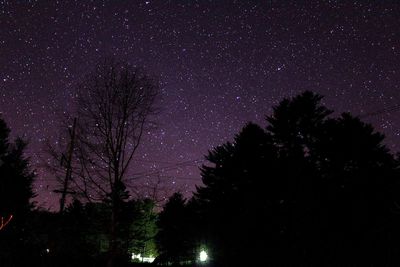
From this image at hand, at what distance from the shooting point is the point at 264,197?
30516 millimetres

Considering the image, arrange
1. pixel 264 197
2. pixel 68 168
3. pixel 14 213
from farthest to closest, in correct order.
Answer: pixel 264 197 → pixel 14 213 → pixel 68 168

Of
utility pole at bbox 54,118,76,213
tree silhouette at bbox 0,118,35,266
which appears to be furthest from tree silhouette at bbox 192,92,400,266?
tree silhouette at bbox 0,118,35,266

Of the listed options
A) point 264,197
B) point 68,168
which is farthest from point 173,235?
point 68,168

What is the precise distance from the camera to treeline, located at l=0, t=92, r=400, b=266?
23.5 metres

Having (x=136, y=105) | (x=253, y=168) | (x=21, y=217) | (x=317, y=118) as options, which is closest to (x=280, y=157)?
(x=253, y=168)

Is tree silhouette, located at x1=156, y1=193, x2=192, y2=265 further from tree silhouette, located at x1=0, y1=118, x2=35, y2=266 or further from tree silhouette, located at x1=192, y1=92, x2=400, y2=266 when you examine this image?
tree silhouette, located at x1=0, y1=118, x2=35, y2=266

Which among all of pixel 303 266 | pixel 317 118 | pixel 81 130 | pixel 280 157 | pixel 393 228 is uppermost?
pixel 317 118

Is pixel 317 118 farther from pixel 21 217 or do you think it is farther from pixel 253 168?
pixel 21 217

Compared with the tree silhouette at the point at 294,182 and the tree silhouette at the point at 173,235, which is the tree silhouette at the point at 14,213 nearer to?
the tree silhouette at the point at 294,182

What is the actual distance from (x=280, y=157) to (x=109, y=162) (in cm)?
1756

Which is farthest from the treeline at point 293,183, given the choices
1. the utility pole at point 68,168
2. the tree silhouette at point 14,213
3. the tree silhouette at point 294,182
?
the tree silhouette at point 14,213

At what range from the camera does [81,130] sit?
1839cm

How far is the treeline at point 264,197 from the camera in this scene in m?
23.5

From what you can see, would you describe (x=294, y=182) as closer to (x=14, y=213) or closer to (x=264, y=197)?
(x=264, y=197)
